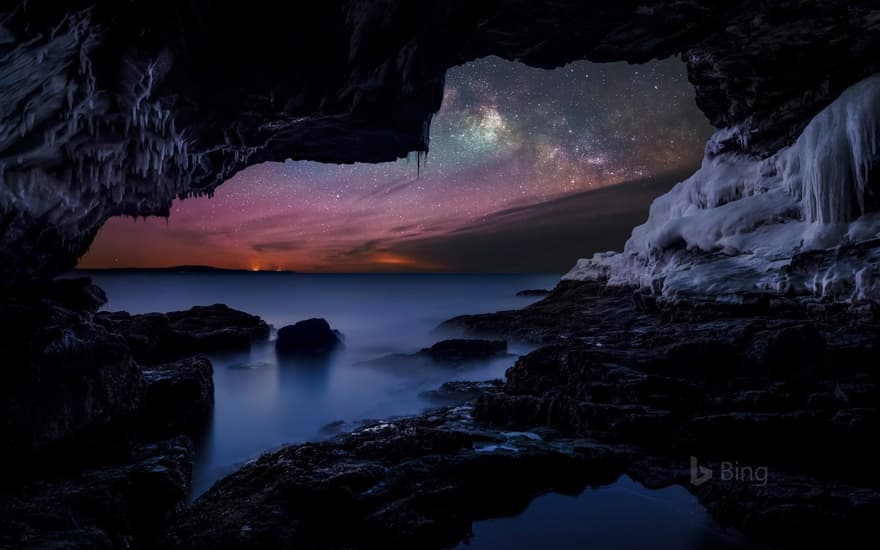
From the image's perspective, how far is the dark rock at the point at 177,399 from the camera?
8867mm

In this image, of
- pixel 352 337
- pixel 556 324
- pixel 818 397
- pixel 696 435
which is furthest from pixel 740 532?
→ pixel 352 337

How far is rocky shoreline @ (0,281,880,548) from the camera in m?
4.78

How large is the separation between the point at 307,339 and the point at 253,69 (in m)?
15.8

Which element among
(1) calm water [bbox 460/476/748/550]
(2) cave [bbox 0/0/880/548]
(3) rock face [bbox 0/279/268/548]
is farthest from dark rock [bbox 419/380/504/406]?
(1) calm water [bbox 460/476/748/550]

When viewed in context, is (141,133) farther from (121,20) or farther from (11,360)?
(11,360)

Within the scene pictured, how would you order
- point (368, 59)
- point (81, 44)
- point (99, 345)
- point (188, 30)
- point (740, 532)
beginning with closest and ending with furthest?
point (740, 532)
point (81, 44)
point (188, 30)
point (99, 345)
point (368, 59)

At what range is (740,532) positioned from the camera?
16.2 ft

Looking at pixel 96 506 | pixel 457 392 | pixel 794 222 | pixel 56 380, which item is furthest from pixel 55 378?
pixel 794 222

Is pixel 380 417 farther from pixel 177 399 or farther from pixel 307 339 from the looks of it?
pixel 307 339

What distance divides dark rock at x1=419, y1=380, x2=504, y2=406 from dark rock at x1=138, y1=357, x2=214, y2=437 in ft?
17.9

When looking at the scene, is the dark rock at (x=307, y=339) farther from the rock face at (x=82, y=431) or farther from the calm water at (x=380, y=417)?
the rock face at (x=82, y=431)

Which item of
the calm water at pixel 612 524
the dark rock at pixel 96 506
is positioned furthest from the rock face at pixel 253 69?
the calm water at pixel 612 524

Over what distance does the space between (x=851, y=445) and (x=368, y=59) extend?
30.6 ft

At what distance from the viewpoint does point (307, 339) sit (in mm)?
22453
